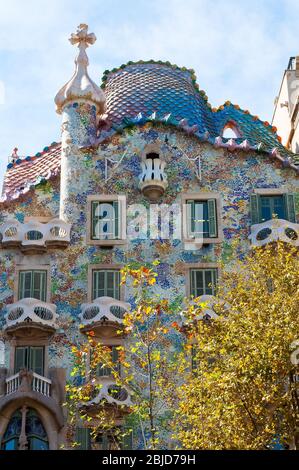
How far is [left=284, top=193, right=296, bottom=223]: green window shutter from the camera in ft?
94.9

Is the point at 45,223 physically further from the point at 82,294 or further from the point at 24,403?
the point at 24,403

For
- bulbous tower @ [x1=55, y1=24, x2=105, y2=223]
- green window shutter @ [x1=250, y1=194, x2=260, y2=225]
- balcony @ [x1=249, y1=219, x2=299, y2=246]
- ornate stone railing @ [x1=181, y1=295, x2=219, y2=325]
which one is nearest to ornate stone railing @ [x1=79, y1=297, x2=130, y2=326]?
ornate stone railing @ [x1=181, y1=295, x2=219, y2=325]

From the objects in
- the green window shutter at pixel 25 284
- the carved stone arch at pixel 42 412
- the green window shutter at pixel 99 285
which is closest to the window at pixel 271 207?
the green window shutter at pixel 99 285

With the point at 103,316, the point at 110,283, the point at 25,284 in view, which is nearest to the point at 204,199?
the point at 110,283

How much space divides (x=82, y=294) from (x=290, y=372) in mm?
8612

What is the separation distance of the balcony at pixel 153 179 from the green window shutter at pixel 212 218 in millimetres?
1487

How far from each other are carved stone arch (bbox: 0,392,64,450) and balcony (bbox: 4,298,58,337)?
204cm

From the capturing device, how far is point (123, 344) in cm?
2692

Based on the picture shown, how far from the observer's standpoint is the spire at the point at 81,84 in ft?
99.7

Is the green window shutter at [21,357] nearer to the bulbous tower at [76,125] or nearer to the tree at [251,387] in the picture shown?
the bulbous tower at [76,125]

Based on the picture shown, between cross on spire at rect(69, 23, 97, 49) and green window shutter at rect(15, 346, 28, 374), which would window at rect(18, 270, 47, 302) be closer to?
green window shutter at rect(15, 346, 28, 374)

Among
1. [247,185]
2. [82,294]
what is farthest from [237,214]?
[82,294]

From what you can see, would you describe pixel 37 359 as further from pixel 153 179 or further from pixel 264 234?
pixel 264 234

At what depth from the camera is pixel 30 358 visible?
88.3 ft
